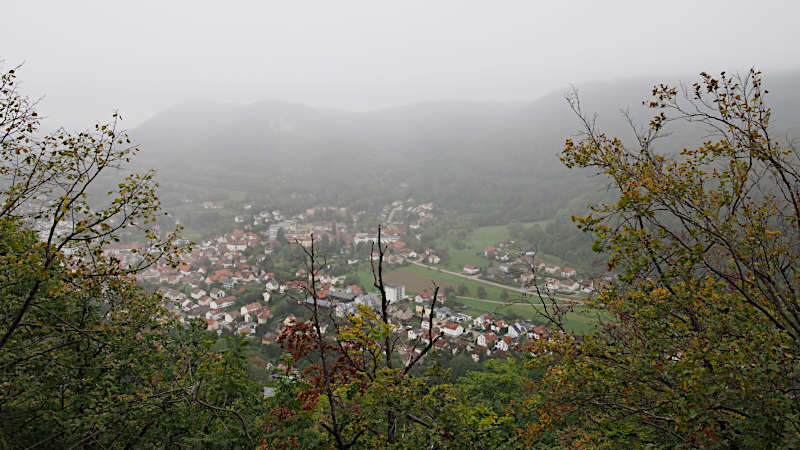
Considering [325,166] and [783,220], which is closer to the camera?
[783,220]

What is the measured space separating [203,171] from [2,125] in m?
120

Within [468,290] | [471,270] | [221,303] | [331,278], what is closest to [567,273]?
[468,290]

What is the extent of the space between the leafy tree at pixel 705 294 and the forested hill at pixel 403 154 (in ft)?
231

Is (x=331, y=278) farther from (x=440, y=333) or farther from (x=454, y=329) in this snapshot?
(x=440, y=333)

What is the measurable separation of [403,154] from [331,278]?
377 feet

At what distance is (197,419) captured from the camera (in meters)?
5.08

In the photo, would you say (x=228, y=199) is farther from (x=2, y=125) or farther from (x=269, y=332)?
(x=2, y=125)

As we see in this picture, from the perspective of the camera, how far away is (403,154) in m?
151

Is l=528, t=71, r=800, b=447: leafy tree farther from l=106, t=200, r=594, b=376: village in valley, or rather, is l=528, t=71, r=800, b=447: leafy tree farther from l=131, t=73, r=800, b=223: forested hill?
l=131, t=73, r=800, b=223: forested hill

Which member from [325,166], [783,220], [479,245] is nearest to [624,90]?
[325,166]

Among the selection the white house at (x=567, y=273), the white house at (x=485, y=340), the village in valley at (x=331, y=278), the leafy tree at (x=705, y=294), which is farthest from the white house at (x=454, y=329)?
the leafy tree at (x=705, y=294)

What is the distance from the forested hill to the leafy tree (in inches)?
2768

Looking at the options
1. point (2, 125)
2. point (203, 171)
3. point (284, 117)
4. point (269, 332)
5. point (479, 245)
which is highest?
point (284, 117)

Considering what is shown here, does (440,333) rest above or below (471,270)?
above
